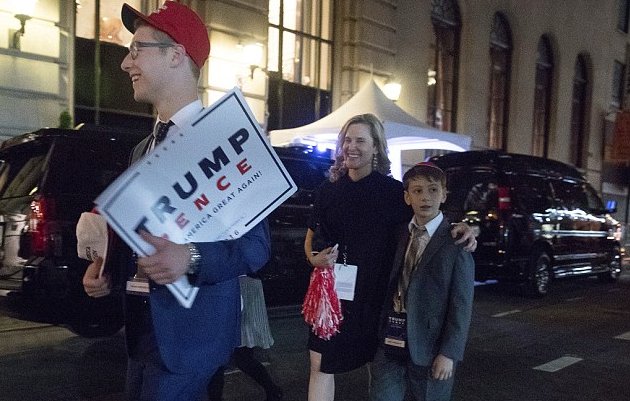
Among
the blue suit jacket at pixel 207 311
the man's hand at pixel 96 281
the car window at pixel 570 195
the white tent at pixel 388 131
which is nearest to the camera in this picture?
the blue suit jacket at pixel 207 311

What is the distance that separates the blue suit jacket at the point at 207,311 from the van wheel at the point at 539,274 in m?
9.00

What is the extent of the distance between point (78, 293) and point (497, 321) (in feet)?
17.4

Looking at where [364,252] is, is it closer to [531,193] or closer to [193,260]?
[193,260]

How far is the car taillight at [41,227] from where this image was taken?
17.0 ft

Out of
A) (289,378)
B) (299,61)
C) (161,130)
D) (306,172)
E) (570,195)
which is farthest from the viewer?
(299,61)

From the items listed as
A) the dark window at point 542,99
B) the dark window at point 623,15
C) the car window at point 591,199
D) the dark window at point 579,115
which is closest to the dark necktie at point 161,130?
the car window at point 591,199

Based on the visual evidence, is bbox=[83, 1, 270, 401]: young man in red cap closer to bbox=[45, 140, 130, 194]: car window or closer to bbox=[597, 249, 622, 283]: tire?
bbox=[45, 140, 130, 194]: car window

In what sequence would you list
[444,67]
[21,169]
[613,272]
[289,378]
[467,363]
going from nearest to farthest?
[289,378]
[21,169]
[467,363]
[613,272]
[444,67]

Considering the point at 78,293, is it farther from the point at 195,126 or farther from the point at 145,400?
the point at 195,126

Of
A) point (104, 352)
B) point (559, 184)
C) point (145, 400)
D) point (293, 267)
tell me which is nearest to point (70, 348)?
point (104, 352)

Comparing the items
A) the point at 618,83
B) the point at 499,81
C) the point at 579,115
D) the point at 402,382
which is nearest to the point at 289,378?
the point at 402,382

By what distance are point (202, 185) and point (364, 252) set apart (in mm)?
1709

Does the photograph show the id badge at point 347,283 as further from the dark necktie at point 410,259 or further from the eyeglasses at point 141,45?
the eyeglasses at point 141,45

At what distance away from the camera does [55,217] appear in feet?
17.1
